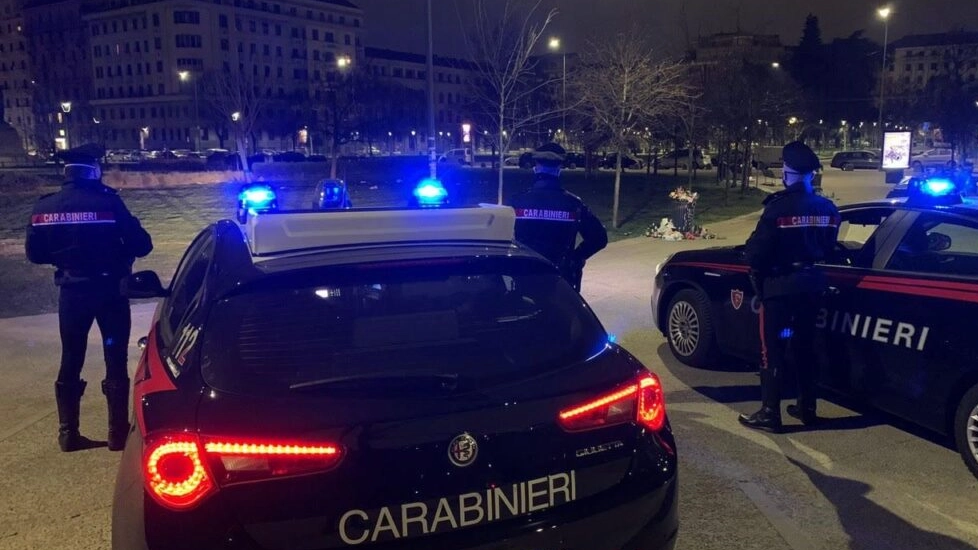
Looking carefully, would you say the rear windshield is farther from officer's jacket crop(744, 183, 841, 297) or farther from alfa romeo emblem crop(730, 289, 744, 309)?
alfa romeo emblem crop(730, 289, 744, 309)

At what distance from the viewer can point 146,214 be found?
21.6 m

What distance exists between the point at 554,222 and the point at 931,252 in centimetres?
256

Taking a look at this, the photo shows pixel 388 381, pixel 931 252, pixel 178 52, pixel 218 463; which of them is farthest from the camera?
pixel 178 52

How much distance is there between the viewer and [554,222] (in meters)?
6.00

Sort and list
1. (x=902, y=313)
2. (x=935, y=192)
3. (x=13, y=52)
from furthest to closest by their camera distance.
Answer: (x=13, y=52), (x=935, y=192), (x=902, y=313)

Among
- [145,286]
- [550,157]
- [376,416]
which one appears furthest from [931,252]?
[145,286]

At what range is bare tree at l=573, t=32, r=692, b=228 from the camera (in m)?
19.2

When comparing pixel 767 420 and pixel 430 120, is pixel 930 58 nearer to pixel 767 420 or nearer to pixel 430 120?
pixel 430 120

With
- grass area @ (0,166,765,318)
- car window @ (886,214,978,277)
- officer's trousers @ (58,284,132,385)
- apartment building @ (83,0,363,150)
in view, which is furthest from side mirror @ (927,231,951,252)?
apartment building @ (83,0,363,150)

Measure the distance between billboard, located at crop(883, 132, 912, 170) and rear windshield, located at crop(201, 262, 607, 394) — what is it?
26798mm

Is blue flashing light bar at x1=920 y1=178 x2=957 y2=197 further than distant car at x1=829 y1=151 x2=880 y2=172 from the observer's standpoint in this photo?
No

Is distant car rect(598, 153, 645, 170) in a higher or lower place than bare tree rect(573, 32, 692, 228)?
lower

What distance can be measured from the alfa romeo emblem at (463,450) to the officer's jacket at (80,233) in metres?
3.34

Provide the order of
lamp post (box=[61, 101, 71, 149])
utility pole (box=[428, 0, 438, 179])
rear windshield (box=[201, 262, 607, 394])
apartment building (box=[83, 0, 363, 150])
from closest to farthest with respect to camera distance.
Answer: rear windshield (box=[201, 262, 607, 394]) < utility pole (box=[428, 0, 438, 179]) < lamp post (box=[61, 101, 71, 149]) < apartment building (box=[83, 0, 363, 150])
